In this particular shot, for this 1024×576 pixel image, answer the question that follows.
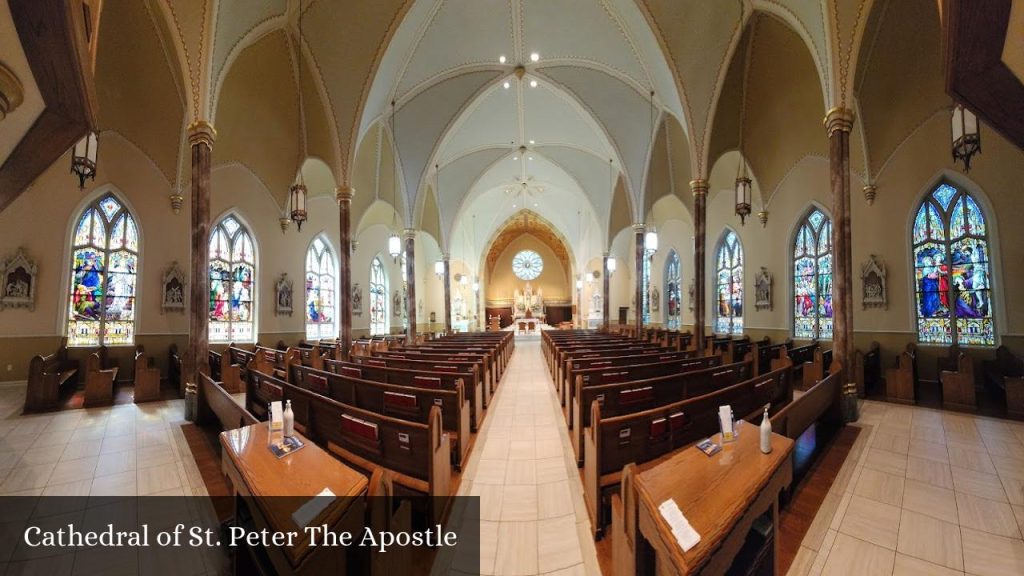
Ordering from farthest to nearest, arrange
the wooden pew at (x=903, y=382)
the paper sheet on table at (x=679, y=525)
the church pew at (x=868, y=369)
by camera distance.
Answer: the church pew at (x=868, y=369) → the wooden pew at (x=903, y=382) → the paper sheet on table at (x=679, y=525)

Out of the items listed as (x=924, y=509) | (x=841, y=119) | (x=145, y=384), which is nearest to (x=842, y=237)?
(x=841, y=119)

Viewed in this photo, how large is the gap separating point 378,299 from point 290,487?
1839 centimetres

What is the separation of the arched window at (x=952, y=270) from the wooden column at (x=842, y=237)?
4.85 meters

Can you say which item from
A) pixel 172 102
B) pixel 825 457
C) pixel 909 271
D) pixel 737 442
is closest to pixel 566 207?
pixel 909 271

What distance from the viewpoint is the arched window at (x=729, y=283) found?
14734mm

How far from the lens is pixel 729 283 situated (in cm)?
1530

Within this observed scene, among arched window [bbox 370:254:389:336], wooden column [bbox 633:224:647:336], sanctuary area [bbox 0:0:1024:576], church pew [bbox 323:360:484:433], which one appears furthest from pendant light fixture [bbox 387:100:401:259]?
wooden column [bbox 633:224:647:336]

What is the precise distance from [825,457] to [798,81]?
1014 centimetres

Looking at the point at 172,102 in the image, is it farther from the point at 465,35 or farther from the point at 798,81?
the point at 798,81

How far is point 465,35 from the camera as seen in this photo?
11.6 meters

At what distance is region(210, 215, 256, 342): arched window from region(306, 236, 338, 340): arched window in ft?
6.88

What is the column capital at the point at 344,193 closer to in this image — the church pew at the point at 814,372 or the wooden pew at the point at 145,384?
the wooden pew at the point at 145,384

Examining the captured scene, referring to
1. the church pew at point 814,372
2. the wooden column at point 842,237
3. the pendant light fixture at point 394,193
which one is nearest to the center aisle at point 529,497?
the wooden column at point 842,237

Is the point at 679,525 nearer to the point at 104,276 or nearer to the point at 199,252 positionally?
the point at 199,252
